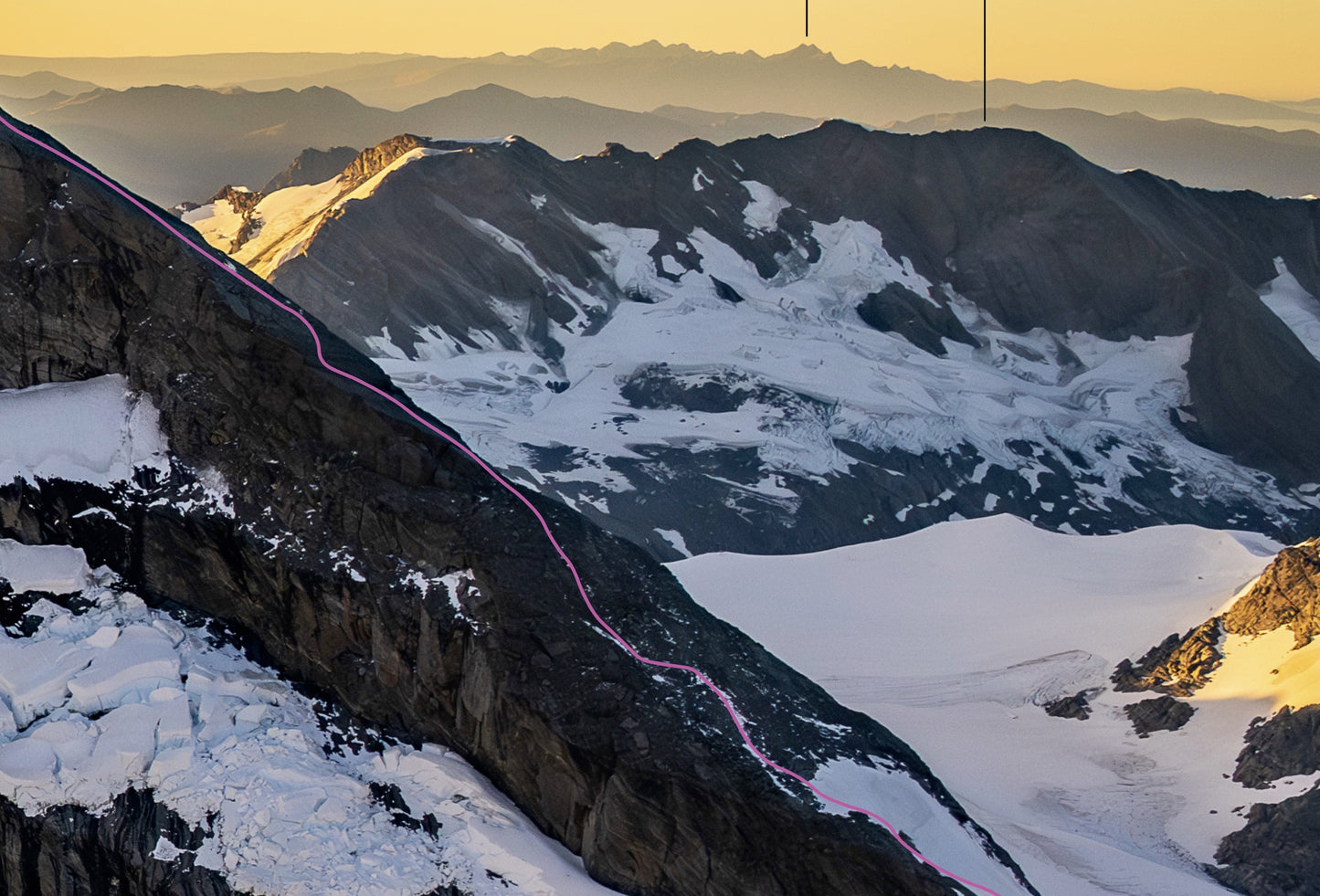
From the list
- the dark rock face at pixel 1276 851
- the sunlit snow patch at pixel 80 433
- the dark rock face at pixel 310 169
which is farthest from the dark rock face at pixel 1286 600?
the dark rock face at pixel 310 169

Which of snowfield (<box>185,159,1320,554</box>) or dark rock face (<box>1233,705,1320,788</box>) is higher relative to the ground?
snowfield (<box>185,159,1320,554</box>)

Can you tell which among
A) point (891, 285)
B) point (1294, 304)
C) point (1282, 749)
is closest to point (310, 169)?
point (891, 285)

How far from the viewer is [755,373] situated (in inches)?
3701

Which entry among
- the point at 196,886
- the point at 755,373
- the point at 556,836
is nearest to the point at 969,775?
the point at 556,836

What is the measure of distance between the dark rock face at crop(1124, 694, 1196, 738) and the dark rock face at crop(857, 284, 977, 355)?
63981 mm

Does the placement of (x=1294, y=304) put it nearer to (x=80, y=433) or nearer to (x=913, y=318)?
(x=913, y=318)

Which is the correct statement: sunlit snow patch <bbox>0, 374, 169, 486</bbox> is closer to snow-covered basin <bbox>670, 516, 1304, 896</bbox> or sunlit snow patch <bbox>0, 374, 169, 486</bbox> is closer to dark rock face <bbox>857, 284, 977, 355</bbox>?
snow-covered basin <bbox>670, 516, 1304, 896</bbox>

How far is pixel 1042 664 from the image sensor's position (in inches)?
1769

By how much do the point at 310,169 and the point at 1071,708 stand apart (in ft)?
373

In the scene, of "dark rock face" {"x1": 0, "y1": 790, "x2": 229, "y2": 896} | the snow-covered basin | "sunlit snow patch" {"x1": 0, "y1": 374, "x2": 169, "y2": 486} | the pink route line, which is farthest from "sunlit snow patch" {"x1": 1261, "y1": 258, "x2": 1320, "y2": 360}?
"dark rock face" {"x1": 0, "y1": 790, "x2": 229, "y2": 896}

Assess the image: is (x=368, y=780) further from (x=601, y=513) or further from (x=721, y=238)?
(x=721, y=238)

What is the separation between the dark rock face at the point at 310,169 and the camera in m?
140

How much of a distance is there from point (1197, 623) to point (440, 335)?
5820cm

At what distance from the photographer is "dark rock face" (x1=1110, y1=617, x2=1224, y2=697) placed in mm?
42000
